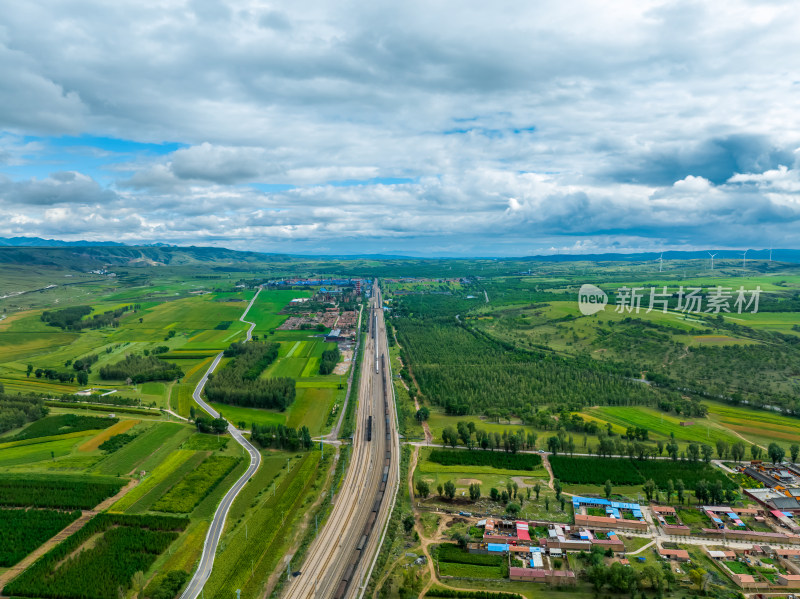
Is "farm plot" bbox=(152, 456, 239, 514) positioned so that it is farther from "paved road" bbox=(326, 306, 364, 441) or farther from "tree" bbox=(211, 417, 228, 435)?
"paved road" bbox=(326, 306, 364, 441)

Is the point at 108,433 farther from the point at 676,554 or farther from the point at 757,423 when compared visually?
the point at 757,423

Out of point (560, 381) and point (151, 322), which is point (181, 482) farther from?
point (151, 322)

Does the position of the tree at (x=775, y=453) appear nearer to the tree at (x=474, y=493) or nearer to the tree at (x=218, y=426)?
the tree at (x=474, y=493)

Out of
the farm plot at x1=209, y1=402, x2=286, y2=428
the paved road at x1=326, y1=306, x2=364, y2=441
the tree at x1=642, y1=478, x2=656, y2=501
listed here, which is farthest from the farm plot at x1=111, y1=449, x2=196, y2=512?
the tree at x1=642, y1=478, x2=656, y2=501

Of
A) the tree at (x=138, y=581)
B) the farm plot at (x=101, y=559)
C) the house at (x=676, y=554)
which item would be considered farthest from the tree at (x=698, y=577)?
the farm plot at (x=101, y=559)

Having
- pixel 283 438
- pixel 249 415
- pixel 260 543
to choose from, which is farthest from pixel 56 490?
pixel 249 415
